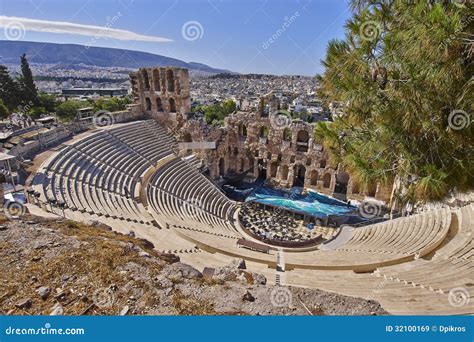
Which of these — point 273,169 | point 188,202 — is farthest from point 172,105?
point 188,202

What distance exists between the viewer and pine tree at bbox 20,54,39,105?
3400 centimetres

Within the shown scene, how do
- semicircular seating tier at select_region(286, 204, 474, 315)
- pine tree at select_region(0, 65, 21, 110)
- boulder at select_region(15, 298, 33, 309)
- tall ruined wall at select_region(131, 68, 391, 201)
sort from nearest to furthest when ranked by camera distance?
boulder at select_region(15, 298, 33, 309)
semicircular seating tier at select_region(286, 204, 474, 315)
tall ruined wall at select_region(131, 68, 391, 201)
pine tree at select_region(0, 65, 21, 110)

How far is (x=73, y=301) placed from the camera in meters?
4.66

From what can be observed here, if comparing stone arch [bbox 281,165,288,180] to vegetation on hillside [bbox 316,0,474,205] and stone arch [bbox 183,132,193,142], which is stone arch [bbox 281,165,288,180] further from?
vegetation on hillside [bbox 316,0,474,205]

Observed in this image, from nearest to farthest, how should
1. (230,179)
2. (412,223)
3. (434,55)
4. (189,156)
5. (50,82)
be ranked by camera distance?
(434,55) → (412,223) → (189,156) → (230,179) → (50,82)

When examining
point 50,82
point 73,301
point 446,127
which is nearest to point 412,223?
point 446,127

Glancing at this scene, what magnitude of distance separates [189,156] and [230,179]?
4.84m

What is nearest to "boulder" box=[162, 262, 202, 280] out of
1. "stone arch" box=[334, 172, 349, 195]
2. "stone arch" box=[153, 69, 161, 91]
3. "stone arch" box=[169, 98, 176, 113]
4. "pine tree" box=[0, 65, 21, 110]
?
"stone arch" box=[334, 172, 349, 195]

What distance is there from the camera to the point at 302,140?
26.1 metres

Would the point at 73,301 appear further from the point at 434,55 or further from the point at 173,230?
the point at 173,230

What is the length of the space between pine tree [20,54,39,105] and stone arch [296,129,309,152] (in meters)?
35.0

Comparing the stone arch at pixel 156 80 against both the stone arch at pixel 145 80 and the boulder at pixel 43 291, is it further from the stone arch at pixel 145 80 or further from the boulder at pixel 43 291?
the boulder at pixel 43 291

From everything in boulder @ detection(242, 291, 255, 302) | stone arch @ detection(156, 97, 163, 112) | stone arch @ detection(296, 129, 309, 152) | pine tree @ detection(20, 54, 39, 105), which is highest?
pine tree @ detection(20, 54, 39, 105)

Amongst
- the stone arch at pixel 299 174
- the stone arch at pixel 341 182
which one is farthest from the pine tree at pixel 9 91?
the stone arch at pixel 341 182
